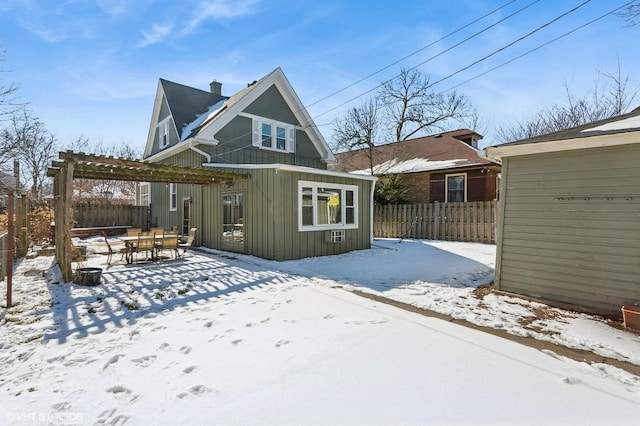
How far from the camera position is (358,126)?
21797 mm

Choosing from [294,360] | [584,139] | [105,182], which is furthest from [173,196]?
[105,182]

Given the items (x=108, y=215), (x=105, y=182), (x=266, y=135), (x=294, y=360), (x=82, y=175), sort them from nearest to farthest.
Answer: (x=294, y=360) < (x=82, y=175) < (x=266, y=135) < (x=108, y=215) < (x=105, y=182)

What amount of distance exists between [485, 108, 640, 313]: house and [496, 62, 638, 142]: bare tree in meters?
14.6

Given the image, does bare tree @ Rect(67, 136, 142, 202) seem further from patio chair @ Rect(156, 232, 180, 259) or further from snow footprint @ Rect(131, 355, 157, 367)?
snow footprint @ Rect(131, 355, 157, 367)

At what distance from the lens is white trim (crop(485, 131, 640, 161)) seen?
4.42 meters

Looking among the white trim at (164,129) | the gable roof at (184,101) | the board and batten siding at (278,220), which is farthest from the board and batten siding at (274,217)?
the white trim at (164,129)

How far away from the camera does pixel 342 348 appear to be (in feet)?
11.3

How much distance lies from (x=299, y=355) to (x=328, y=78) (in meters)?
10.9

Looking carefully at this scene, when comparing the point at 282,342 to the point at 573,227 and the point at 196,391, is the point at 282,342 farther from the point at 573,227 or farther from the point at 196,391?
the point at 573,227

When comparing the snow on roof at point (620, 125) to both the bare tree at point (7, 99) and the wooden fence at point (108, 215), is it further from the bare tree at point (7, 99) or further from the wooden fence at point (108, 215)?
the wooden fence at point (108, 215)

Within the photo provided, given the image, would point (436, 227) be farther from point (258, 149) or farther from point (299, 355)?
point (299, 355)

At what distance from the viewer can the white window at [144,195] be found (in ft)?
59.2

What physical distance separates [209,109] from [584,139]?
50.2 ft

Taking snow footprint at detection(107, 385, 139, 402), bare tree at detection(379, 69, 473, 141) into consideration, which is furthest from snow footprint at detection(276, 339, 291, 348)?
bare tree at detection(379, 69, 473, 141)
